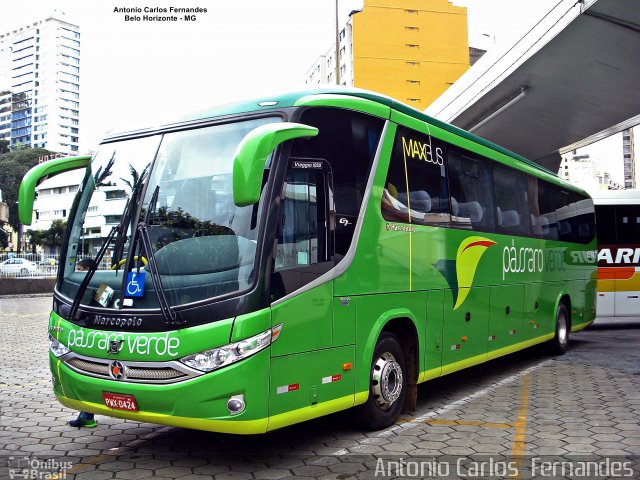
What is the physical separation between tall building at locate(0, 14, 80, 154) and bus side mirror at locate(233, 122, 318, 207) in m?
168

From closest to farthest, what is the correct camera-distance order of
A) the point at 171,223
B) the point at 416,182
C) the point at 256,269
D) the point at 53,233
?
the point at 256,269
the point at 171,223
the point at 416,182
the point at 53,233

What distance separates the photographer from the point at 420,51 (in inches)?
3386

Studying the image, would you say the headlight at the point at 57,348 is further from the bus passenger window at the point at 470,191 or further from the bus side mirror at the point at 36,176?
the bus passenger window at the point at 470,191

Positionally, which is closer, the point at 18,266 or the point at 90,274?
the point at 90,274

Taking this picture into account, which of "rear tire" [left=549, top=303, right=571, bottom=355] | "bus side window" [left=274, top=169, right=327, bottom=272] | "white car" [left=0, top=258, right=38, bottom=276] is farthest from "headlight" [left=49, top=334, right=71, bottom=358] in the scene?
"white car" [left=0, top=258, right=38, bottom=276]

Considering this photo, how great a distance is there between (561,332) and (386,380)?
7.07 metres

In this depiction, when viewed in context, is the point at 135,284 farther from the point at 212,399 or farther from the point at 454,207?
the point at 454,207

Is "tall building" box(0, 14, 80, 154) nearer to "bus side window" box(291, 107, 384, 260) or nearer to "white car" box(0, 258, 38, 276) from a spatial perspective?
"white car" box(0, 258, 38, 276)

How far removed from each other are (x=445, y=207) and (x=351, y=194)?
214cm

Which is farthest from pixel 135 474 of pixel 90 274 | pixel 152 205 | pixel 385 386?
pixel 385 386

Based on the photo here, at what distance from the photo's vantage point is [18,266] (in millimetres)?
31281

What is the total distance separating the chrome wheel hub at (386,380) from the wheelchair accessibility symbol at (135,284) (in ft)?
7.99

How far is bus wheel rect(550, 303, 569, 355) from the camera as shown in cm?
1211

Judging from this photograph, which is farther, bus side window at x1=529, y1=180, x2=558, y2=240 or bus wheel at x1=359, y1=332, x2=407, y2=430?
bus side window at x1=529, y1=180, x2=558, y2=240
